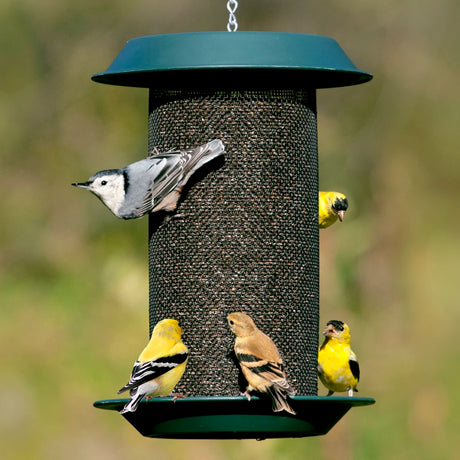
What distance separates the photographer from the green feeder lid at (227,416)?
25.1ft

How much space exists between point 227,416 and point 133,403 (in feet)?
1.59

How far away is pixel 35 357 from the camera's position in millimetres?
13195

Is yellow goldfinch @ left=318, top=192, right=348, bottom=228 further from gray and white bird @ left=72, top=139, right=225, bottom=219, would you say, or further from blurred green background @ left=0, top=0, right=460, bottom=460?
blurred green background @ left=0, top=0, right=460, bottom=460

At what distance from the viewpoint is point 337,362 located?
9133 millimetres

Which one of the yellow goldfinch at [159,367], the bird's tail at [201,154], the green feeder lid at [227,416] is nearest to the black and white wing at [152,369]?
the yellow goldfinch at [159,367]

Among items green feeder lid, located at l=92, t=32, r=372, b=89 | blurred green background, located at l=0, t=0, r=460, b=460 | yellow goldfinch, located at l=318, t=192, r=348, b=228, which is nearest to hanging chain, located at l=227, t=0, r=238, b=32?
green feeder lid, located at l=92, t=32, r=372, b=89

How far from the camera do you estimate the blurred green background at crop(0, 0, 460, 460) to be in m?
12.5

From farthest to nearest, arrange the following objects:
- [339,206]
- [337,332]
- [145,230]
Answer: [145,230] → [337,332] → [339,206]

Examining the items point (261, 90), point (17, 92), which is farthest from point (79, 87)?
point (261, 90)

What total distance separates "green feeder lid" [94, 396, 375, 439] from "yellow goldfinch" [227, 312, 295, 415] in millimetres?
83

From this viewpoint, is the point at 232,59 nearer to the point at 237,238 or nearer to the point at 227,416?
the point at 237,238

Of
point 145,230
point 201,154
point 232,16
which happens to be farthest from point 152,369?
point 145,230

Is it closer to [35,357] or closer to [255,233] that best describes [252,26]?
[35,357]

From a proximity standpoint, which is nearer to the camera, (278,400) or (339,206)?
(278,400)
